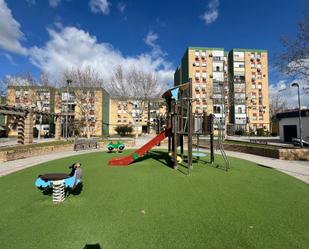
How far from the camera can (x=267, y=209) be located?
4641 millimetres

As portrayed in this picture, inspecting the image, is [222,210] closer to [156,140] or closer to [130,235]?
[130,235]

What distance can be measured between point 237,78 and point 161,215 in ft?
207

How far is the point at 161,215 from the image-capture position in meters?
4.35

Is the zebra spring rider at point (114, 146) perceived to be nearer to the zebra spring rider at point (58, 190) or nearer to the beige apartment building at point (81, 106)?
the zebra spring rider at point (58, 190)

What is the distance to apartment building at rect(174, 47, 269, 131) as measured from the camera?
5694 cm

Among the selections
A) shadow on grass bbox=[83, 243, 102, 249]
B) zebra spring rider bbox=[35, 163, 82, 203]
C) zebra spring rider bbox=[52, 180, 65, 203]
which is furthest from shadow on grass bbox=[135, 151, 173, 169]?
shadow on grass bbox=[83, 243, 102, 249]

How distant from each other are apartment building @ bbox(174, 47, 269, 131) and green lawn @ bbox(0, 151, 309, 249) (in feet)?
169

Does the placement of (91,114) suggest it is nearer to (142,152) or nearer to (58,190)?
(142,152)

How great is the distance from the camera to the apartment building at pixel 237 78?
56.9 metres

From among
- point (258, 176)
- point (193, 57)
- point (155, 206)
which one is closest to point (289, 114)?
point (258, 176)

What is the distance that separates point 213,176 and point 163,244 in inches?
209

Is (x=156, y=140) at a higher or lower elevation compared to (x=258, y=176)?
higher

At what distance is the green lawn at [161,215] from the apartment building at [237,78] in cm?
5143

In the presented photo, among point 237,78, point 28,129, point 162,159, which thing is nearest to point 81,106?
point 28,129
